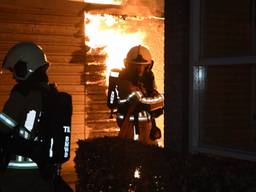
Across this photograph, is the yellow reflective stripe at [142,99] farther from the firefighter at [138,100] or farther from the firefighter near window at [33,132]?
A: the firefighter near window at [33,132]

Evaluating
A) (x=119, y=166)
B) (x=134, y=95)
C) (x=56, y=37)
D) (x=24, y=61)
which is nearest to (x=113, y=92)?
(x=134, y=95)

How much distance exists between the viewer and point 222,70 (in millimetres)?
7160

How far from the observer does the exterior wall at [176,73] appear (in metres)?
5.63

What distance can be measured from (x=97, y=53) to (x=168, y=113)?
4.10 metres

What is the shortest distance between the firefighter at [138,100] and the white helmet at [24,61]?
9.47ft

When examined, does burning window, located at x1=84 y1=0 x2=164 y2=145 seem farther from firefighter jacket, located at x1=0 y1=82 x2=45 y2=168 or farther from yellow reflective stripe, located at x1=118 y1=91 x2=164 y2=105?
firefighter jacket, located at x1=0 y1=82 x2=45 y2=168

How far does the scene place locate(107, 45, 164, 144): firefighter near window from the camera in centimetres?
732

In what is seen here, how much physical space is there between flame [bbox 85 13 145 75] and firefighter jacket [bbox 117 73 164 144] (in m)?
2.40

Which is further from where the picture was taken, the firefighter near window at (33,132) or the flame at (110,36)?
the flame at (110,36)

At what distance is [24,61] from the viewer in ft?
14.7

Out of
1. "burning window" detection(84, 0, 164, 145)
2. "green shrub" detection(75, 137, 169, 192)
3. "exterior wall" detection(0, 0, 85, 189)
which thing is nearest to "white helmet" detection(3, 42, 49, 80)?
"green shrub" detection(75, 137, 169, 192)

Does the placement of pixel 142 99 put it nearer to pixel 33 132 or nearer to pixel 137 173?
pixel 137 173

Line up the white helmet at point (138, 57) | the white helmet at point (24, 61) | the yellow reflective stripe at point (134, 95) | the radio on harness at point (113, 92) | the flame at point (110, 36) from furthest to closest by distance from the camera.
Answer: the flame at point (110, 36) < the radio on harness at point (113, 92) < the white helmet at point (138, 57) < the yellow reflective stripe at point (134, 95) < the white helmet at point (24, 61)

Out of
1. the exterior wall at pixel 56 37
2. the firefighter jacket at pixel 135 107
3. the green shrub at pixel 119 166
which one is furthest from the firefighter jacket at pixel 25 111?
the exterior wall at pixel 56 37
